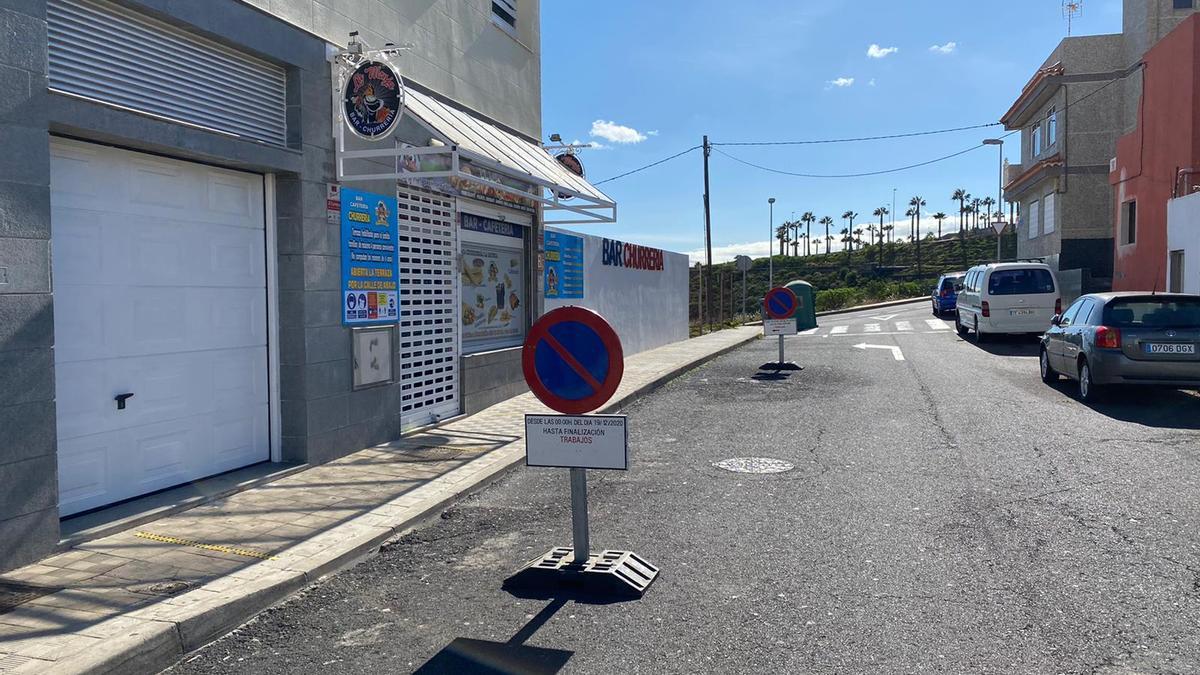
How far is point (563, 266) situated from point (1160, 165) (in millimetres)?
16090

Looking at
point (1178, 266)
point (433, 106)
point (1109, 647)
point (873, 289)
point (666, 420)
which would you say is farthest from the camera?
point (873, 289)

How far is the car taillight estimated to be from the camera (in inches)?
433

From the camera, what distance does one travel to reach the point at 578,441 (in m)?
4.79

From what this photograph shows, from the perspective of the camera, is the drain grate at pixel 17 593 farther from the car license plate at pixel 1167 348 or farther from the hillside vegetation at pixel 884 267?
the hillside vegetation at pixel 884 267

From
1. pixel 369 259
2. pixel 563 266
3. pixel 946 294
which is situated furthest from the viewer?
pixel 946 294

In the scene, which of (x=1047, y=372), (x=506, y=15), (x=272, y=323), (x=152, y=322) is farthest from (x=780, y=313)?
(x=152, y=322)

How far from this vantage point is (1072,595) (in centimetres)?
455

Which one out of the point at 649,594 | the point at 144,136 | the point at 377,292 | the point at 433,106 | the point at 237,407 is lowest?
the point at 649,594

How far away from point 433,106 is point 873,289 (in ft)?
140

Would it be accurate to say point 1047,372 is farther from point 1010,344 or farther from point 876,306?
point 876,306

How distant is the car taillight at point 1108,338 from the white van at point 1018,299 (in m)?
8.92

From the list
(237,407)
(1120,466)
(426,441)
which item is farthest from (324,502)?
(1120,466)

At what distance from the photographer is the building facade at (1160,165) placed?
20.1m

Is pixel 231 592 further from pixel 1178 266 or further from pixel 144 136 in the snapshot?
pixel 1178 266
